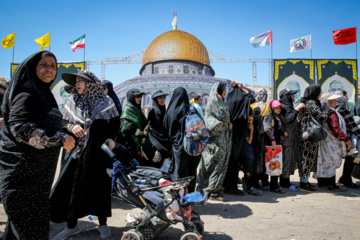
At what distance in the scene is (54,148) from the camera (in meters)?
1.67

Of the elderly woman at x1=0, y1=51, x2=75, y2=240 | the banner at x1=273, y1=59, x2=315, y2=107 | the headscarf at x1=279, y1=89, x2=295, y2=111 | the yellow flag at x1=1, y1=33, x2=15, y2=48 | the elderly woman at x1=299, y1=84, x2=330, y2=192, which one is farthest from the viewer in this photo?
the banner at x1=273, y1=59, x2=315, y2=107

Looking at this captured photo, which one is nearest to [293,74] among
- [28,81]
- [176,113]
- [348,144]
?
[348,144]

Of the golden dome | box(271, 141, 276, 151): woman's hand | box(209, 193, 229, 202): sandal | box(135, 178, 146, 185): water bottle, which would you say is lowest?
box(209, 193, 229, 202): sandal

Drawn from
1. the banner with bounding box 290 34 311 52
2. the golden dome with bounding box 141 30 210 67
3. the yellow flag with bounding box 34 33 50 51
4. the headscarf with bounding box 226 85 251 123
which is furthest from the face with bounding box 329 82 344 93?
the yellow flag with bounding box 34 33 50 51

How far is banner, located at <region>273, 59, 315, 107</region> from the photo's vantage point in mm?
16797

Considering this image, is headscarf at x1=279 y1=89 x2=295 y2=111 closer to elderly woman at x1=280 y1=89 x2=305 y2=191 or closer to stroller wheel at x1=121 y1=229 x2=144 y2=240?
elderly woman at x1=280 y1=89 x2=305 y2=191

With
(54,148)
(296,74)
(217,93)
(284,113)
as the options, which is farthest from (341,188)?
(296,74)

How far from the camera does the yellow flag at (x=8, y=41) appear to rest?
16578 mm

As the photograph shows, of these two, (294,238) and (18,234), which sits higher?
(18,234)

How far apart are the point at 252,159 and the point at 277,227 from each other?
147cm

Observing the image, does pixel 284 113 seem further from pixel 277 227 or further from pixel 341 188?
pixel 277 227

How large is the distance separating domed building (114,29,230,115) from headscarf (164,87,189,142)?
18236 mm

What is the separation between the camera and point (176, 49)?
24500mm

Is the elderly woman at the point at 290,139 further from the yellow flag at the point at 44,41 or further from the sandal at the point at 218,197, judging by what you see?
the yellow flag at the point at 44,41
